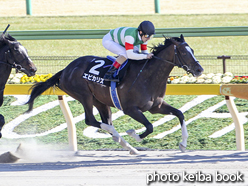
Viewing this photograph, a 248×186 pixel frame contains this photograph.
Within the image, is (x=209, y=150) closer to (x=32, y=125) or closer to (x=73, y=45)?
(x=32, y=125)

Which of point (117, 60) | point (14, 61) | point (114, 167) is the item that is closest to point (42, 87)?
point (14, 61)

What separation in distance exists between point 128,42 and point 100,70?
2.04 ft

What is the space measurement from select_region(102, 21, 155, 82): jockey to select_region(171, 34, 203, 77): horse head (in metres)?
0.35

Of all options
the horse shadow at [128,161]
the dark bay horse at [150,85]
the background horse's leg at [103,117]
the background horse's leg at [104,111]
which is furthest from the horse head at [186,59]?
the background horse's leg at [104,111]

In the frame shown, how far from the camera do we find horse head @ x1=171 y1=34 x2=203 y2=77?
18.3 feet

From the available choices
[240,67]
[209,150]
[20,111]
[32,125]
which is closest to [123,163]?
[209,150]

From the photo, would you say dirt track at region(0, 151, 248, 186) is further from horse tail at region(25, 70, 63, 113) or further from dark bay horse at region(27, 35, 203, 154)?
horse tail at region(25, 70, 63, 113)

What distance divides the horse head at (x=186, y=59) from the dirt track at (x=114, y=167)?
1086 mm

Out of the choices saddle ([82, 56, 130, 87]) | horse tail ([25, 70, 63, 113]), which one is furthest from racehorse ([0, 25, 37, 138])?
saddle ([82, 56, 130, 87])

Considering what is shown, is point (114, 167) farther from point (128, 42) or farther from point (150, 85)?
point (128, 42)

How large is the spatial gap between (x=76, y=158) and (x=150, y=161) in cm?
105

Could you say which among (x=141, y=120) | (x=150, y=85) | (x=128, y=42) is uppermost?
(x=128, y=42)

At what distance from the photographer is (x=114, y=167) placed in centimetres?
521

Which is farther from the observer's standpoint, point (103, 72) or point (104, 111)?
point (104, 111)
